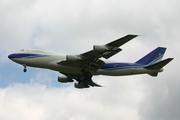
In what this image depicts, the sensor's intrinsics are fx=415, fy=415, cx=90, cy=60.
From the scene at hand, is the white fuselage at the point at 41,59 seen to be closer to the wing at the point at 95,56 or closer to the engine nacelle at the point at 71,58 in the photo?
the wing at the point at 95,56

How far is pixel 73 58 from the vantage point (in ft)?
178

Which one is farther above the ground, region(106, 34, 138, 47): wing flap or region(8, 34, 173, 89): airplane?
region(106, 34, 138, 47): wing flap

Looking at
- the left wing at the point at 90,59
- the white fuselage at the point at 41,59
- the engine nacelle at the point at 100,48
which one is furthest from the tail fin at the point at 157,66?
the white fuselage at the point at 41,59

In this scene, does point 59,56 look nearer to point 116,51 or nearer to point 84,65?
point 84,65

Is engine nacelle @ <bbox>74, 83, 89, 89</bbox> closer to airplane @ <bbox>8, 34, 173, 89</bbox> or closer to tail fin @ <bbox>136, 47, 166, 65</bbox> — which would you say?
airplane @ <bbox>8, 34, 173, 89</bbox>

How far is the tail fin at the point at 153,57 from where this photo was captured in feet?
203

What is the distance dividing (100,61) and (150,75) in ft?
27.1

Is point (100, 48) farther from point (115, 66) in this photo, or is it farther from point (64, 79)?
point (64, 79)

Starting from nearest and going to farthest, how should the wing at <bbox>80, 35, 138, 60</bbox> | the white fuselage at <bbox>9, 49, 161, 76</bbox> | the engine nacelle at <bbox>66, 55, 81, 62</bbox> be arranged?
1. the wing at <bbox>80, 35, 138, 60</bbox>
2. the engine nacelle at <bbox>66, 55, 81, 62</bbox>
3. the white fuselage at <bbox>9, 49, 161, 76</bbox>

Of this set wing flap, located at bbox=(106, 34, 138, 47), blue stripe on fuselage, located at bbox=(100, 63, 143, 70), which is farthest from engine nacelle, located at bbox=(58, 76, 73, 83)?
wing flap, located at bbox=(106, 34, 138, 47)

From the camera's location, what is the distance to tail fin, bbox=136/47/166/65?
6175cm

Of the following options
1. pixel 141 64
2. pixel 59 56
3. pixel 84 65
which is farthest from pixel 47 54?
pixel 141 64

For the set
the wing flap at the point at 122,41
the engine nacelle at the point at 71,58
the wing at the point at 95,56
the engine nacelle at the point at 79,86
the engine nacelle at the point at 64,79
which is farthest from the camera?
Result: the engine nacelle at the point at 64,79

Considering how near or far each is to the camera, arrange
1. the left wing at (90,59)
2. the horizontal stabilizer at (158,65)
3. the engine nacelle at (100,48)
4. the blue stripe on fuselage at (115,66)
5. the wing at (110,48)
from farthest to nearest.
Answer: the blue stripe on fuselage at (115,66), the horizontal stabilizer at (158,65), the engine nacelle at (100,48), the left wing at (90,59), the wing at (110,48)
